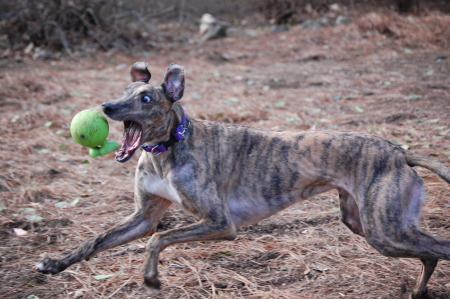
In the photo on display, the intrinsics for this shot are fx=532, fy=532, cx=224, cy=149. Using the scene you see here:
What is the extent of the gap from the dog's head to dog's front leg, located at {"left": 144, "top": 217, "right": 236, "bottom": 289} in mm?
608

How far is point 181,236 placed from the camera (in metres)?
3.70

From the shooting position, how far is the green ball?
13.1 ft

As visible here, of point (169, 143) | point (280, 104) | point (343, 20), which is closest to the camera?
point (169, 143)

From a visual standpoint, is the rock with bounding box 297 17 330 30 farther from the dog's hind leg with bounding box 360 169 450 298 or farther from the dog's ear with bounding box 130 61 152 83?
the dog's hind leg with bounding box 360 169 450 298

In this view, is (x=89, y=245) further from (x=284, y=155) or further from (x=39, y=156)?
(x=39, y=156)

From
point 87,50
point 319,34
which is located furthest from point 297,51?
point 87,50

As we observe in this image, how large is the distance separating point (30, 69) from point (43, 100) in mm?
2527

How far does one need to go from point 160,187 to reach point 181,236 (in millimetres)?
448

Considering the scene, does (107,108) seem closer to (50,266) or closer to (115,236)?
(115,236)

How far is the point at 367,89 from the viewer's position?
30.2 feet

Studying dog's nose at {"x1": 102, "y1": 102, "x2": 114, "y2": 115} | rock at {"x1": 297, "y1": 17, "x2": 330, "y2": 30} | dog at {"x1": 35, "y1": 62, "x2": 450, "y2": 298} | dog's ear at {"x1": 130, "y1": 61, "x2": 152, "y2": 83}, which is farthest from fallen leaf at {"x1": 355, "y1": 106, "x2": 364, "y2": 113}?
rock at {"x1": 297, "y1": 17, "x2": 330, "y2": 30}

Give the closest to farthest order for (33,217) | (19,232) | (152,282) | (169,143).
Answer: (152,282)
(169,143)
(19,232)
(33,217)

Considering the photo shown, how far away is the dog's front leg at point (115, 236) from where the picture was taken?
3.77m

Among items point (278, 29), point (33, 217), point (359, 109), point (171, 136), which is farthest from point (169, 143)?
point (278, 29)
